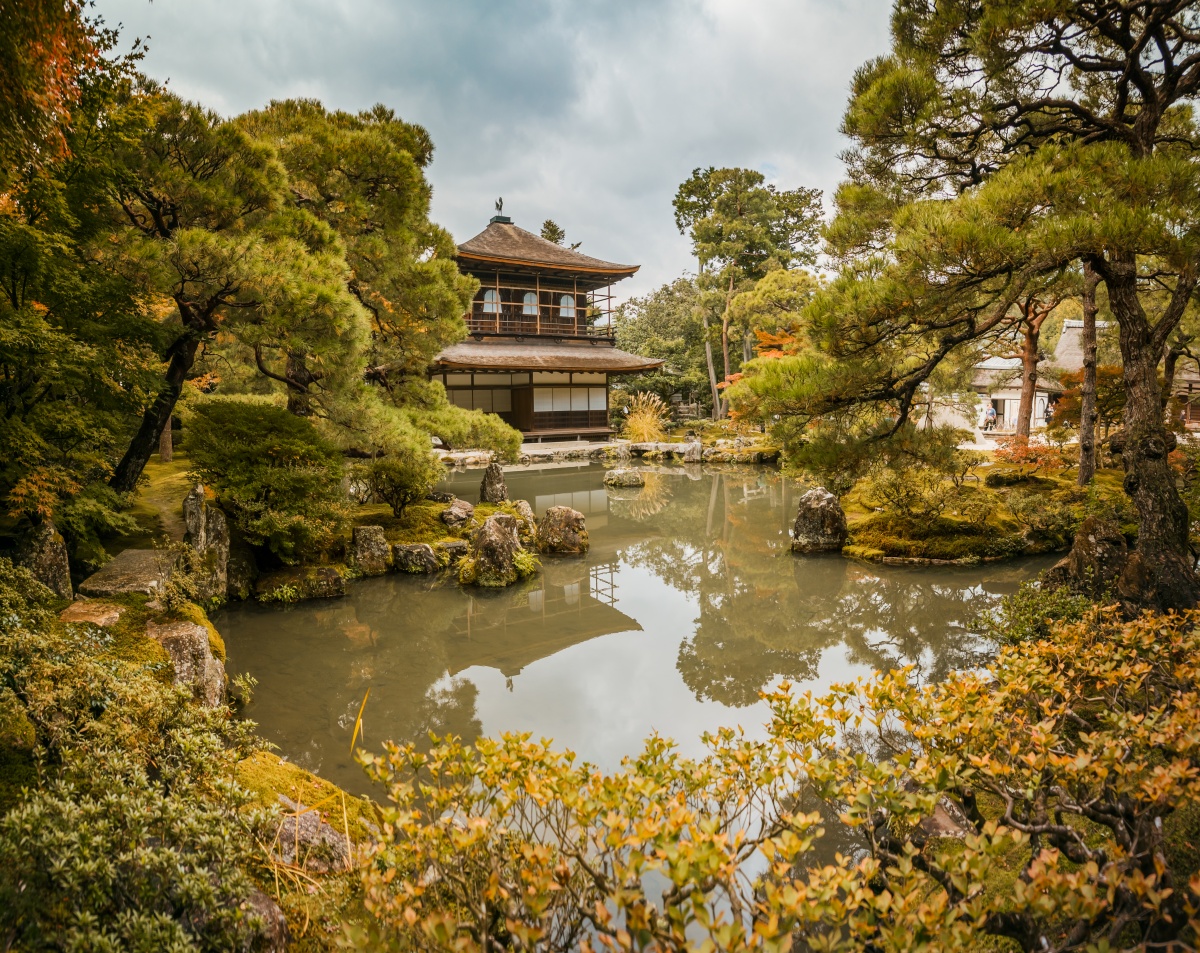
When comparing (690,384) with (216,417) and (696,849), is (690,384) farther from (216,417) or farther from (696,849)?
(696,849)

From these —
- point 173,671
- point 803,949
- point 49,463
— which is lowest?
point 803,949

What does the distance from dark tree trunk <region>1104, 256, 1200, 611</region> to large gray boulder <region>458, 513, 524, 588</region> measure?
541cm

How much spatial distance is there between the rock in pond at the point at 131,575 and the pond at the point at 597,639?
92 cm

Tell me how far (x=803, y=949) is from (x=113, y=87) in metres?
6.70

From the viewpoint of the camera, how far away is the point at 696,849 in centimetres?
132

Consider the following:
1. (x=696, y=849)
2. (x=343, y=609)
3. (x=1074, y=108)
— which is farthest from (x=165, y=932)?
(x=1074, y=108)

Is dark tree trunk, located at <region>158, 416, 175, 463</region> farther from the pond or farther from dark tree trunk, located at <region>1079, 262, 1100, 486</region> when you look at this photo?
dark tree trunk, located at <region>1079, 262, 1100, 486</region>

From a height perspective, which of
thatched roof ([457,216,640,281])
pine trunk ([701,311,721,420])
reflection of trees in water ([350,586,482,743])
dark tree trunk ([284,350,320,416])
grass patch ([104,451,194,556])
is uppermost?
thatched roof ([457,216,640,281])

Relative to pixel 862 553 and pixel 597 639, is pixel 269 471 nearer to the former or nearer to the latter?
pixel 597 639

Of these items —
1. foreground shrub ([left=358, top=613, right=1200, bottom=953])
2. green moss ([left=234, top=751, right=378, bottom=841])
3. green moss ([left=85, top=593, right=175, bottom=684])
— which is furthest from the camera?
green moss ([left=85, top=593, right=175, bottom=684])

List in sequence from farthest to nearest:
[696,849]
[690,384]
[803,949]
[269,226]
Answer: [690,384]
[269,226]
[803,949]
[696,849]

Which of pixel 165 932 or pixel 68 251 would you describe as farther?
pixel 68 251

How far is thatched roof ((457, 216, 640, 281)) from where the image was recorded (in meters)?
18.9

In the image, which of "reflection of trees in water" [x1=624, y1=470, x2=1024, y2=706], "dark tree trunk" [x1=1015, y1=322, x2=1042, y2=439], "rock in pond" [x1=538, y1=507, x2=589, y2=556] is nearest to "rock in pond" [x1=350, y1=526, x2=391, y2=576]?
"rock in pond" [x1=538, y1=507, x2=589, y2=556]
